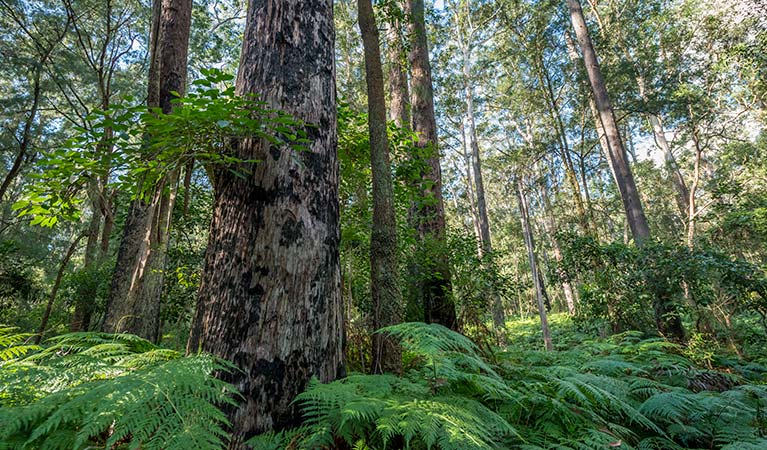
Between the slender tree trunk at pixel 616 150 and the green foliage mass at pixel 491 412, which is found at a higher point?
the slender tree trunk at pixel 616 150

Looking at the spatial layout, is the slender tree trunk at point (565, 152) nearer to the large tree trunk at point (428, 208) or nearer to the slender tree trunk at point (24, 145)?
the large tree trunk at point (428, 208)

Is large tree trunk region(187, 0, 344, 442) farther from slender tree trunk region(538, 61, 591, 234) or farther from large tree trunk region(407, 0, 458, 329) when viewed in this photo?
slender tree trunk region(538, 61, 591, 234)

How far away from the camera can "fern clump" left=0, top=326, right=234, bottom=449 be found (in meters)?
0.97

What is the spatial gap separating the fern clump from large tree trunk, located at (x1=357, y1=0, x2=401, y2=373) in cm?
138

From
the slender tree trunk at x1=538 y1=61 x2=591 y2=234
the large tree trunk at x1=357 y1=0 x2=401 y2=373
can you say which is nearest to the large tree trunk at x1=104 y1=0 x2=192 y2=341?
the large tree trunk at x1=357 y1=0 x2=401 y2=373

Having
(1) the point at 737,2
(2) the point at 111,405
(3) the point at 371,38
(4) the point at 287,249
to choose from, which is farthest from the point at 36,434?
(1) the point at 737,2

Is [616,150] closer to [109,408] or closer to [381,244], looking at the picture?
[381,244]

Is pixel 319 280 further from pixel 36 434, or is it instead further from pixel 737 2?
pixel 737 2

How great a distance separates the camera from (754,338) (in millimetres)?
5809

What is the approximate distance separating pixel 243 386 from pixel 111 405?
606 mm

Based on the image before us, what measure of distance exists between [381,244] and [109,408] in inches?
75.6

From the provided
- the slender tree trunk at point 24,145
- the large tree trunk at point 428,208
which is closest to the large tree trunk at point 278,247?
the large tree trunk at point 428,208

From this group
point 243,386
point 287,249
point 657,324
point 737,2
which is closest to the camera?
point 243,386

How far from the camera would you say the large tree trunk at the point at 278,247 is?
162 centimetres
